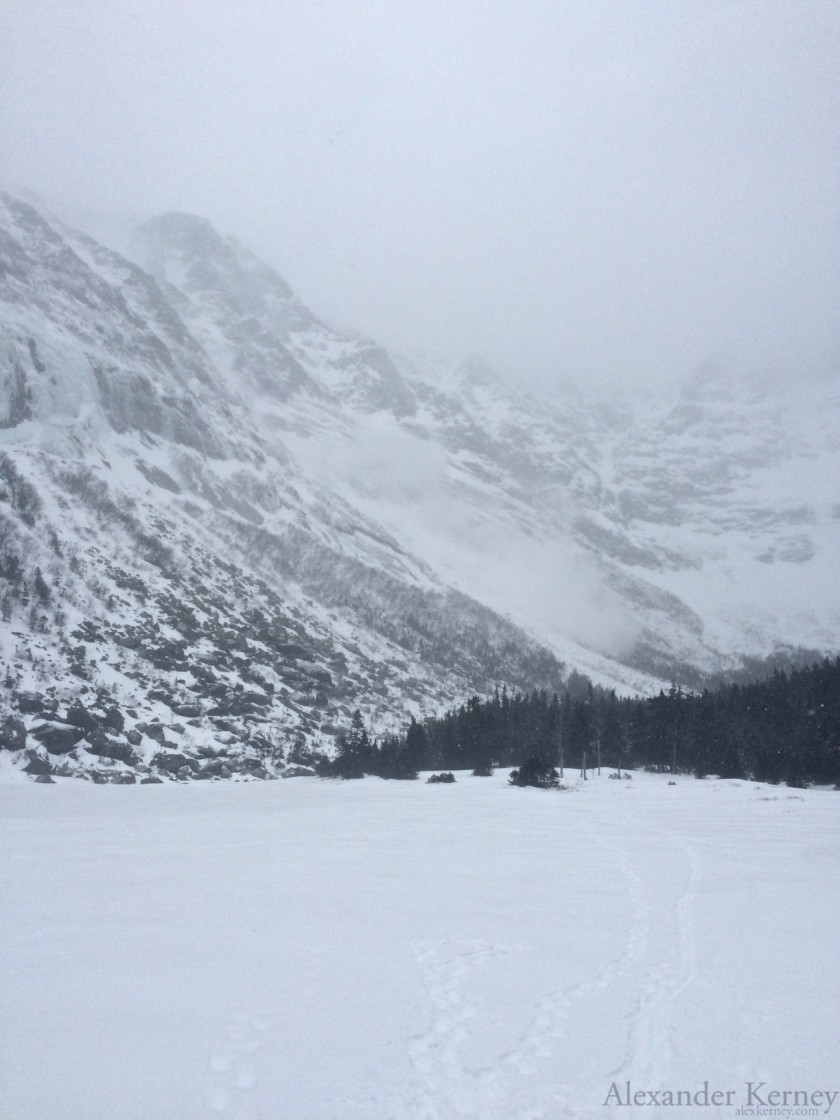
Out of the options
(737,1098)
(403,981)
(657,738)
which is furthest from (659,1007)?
(657,738)

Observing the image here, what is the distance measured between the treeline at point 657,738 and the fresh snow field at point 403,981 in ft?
176

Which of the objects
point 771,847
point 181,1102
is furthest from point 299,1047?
point 771,847

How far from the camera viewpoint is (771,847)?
2239cm

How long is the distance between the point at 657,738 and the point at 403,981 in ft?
274

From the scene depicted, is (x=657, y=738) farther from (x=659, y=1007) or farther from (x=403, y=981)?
(x=403, y=981)

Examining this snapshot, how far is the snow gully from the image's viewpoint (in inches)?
252

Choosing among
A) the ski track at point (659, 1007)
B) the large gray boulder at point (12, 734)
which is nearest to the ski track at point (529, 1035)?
the ski track at point (659, 1007)

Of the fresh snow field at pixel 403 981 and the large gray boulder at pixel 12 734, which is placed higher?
the fresh snow field at pixel 403 981

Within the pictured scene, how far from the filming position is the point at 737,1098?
21.4 feet

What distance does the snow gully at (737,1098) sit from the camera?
21.0 ft

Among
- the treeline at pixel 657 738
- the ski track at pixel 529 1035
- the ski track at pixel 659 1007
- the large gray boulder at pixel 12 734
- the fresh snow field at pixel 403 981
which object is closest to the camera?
the ski track at pixel 529 1035

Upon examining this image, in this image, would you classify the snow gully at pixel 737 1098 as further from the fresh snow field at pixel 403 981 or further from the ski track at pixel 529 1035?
the ski track at pixel 529 1035

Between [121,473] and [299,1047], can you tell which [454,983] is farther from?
[121,473]

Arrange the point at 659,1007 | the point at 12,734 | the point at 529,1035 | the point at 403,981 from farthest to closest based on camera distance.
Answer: the point at 12,734 → the point at 403,981 → the point at 659,1007 → the point at 529,1035
